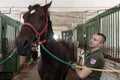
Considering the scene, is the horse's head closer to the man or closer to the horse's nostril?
the horse's nostril

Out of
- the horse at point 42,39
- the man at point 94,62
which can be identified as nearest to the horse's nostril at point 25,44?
the horse at point 42,39

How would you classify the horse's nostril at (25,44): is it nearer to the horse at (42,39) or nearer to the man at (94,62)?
the horse at (42,39)

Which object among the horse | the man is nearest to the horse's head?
the horse

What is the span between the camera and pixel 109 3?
26.1 feet

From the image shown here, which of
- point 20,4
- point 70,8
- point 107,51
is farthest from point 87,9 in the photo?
point 107,51

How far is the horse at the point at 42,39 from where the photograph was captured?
9.30ft

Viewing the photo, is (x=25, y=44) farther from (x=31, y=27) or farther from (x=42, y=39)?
(x=42, y=39)

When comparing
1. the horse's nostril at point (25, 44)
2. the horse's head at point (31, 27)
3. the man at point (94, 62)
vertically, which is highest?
the horse's head at point (31, 27)

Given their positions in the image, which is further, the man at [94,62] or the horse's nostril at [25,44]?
the horse's nostril at [25,44]

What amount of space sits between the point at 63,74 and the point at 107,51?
889 millimetres

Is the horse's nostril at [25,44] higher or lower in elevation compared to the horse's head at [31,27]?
lower

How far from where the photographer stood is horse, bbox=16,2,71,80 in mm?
2833

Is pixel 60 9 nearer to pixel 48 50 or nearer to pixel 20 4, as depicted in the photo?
pixel 20 4

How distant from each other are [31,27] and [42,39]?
0.41 metres
